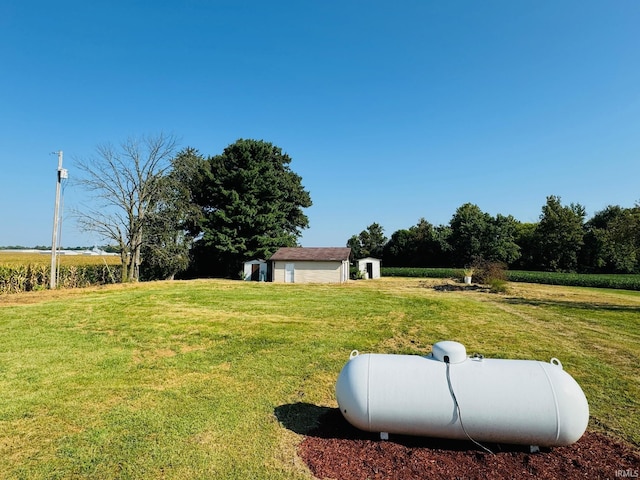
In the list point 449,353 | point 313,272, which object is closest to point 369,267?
point 313,272

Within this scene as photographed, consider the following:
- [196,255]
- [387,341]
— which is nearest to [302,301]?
[387,341]

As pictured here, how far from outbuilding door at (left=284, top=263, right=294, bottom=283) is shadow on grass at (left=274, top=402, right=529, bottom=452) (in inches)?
980

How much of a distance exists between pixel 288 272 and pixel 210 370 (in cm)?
2340

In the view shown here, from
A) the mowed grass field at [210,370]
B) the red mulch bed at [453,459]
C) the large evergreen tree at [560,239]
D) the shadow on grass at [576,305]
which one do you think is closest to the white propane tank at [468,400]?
the red mulch bed at [453,459]

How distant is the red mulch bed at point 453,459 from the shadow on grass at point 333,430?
1 centimetres

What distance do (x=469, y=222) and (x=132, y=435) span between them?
160 feet

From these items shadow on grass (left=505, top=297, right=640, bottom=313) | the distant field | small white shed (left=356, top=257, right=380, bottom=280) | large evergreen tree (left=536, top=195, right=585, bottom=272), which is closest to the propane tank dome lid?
shadow on grass (left=505, top=297, right=640, bottom=313)

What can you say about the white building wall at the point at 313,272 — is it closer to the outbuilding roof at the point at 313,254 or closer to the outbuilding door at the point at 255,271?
the outbuilding roof at the point at 313,254

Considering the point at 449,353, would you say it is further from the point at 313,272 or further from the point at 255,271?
the point at 255,271

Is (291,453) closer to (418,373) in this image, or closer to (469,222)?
(418,373)

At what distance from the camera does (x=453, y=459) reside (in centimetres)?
393

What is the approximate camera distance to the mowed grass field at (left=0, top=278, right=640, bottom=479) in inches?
165

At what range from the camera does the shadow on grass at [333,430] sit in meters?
4.19

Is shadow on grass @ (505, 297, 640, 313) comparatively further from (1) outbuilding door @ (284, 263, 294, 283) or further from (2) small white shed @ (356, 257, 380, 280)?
(2) small white shed @ (356, 257, 380, 280)
